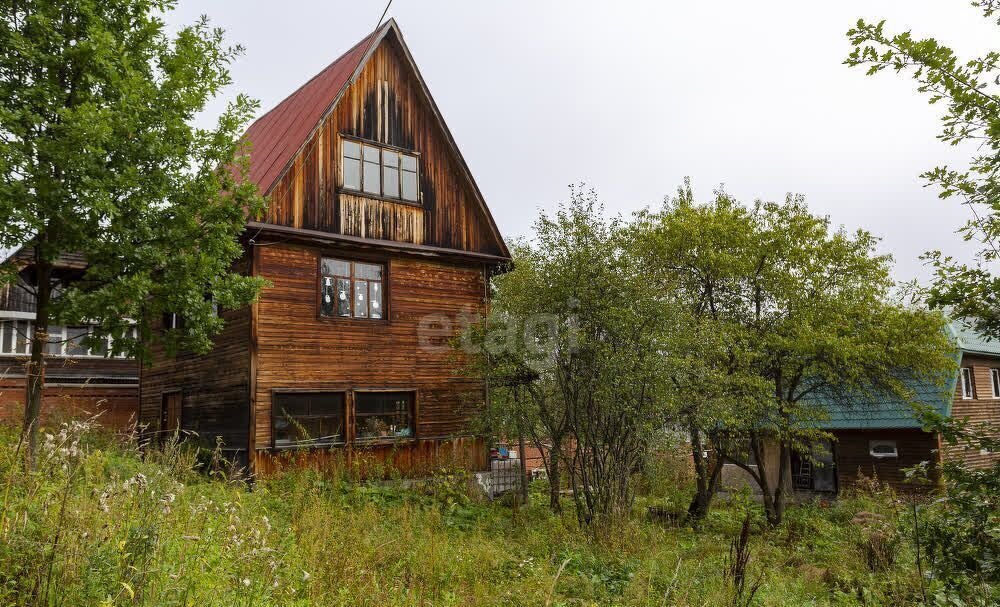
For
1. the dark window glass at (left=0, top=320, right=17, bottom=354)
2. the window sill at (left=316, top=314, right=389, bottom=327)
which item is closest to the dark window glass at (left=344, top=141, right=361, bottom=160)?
the window sill at (left=316, top=314, right=389, bottom=327)

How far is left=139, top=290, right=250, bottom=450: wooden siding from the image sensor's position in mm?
13839

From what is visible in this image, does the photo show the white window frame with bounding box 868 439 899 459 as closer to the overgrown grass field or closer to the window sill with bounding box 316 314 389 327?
the overgrown grass field

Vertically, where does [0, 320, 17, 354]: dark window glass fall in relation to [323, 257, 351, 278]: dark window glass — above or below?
below

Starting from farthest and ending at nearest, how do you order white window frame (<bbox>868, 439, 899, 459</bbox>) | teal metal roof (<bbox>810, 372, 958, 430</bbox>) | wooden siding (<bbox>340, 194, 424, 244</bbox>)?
white window frame (<bbox>868, 439, 899, 459</bbox>) < teal metal roof (<bbox>810, 372, 958, 430</bbox>) < wooden siding (<bbox>340, 194, 424, 244</bbox>)

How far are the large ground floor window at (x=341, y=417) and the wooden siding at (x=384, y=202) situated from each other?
11.7ft

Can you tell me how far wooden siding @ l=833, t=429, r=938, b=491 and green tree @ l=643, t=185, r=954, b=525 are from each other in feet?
12.0

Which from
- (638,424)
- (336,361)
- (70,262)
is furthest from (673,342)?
(70,262)

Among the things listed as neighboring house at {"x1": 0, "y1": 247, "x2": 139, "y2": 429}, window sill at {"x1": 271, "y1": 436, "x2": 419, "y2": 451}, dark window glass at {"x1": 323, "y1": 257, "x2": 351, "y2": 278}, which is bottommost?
window sill at {"x1": 271, "y1": 436, "x2": 419, "y2": 451}

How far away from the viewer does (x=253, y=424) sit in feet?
43.7

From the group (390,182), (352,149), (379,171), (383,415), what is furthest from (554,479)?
(352,149)

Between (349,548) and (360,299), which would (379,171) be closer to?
(360,299)

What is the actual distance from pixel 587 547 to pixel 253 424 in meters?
7.02

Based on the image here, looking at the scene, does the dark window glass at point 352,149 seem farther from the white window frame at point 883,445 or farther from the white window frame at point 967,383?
the white window frame at point 967,383

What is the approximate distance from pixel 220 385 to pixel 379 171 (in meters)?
5.92
